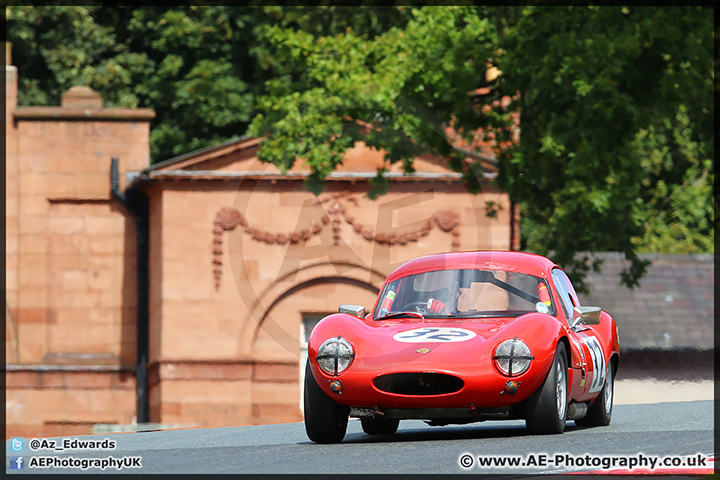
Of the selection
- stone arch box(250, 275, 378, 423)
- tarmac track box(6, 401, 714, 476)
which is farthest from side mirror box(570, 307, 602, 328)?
stone arch box(250, 275, 378, 423)

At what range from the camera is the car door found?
35.2 ft

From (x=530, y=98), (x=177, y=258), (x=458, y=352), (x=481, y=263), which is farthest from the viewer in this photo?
(x=177, y=258)

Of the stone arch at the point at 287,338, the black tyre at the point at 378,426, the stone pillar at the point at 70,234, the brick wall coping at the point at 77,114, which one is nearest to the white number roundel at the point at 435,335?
the black tyre at the point at 378,426

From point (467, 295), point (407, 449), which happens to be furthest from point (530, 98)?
point (407, 449)

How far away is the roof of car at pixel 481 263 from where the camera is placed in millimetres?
11250

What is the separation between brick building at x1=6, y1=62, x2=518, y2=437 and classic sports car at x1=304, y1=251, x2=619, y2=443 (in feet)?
58.4

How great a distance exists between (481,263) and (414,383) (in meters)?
1.68

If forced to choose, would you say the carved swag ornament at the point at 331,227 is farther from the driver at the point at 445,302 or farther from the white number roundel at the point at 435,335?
the white number roundel at the point at 435,335

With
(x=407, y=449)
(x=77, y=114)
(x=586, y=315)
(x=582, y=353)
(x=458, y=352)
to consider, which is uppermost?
(x=77, y=114)

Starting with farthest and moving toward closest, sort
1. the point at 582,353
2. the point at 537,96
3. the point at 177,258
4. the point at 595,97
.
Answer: the point at 177,258 < the point at 537,96 < the point at 595,97 < the point at 582,353

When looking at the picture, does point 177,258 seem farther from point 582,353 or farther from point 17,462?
point 17,462

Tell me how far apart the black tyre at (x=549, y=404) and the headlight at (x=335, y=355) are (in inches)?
55.7

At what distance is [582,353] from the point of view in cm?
1092

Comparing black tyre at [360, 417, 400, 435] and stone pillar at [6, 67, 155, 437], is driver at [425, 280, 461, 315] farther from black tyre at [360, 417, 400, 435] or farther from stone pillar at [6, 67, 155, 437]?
stone pillar at [6, 67, 155, 437]
